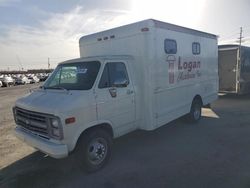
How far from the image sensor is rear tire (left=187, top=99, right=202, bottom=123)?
7.64 metres

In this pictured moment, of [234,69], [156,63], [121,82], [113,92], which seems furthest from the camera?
[234,69]

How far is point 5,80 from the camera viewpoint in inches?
1410

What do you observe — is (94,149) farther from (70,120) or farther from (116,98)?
(116,98)

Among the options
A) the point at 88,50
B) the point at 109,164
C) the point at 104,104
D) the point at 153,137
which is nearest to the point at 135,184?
the point at 109,164

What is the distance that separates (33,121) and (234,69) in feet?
35.9

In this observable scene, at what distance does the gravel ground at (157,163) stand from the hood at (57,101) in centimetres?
140

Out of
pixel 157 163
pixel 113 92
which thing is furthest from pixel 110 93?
pixel 157 163

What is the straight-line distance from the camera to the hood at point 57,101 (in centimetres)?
403

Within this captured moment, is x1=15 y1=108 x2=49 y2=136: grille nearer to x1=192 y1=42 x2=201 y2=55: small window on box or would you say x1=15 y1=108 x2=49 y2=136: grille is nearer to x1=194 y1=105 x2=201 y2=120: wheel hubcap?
x1=192 y1=42 x2=201 y2=55: small window on box

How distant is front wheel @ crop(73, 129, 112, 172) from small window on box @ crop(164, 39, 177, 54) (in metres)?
2.71

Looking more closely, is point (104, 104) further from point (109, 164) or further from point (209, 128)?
point (209, 128)

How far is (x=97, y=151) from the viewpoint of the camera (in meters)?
4.73

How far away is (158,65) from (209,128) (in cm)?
305

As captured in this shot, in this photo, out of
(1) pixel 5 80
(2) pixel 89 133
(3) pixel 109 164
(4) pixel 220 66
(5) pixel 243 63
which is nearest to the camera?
(2) pixel 89 133
